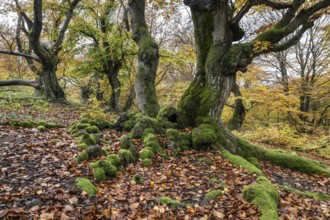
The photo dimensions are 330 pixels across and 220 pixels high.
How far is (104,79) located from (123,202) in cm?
1498

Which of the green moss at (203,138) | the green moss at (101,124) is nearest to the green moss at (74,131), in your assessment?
the green moss at (101,124)

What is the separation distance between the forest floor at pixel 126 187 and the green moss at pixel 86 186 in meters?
0.10

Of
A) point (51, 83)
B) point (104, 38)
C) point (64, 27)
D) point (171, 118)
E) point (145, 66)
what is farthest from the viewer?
point (104, 38)

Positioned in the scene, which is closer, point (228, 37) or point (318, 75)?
point (228, 37)

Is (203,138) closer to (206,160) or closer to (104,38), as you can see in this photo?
(206,160)

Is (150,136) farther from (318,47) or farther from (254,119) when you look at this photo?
(254,119)

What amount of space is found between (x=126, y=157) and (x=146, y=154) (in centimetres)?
60

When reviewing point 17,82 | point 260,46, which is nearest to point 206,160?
point 260,46

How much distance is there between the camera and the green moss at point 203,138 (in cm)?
645

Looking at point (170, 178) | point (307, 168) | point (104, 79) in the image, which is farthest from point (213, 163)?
point (104, 79)

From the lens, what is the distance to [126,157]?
520 centimetres

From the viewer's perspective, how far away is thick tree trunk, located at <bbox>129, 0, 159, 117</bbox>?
8852mm

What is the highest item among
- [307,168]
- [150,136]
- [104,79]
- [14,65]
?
[14,65]

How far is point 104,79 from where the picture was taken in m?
17.8
